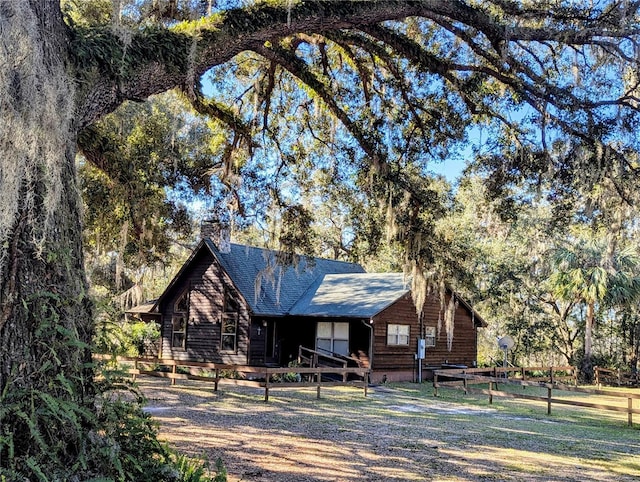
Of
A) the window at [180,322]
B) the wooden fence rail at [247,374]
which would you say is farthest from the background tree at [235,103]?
the window at [180,322]

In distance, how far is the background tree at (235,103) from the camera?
360 cm

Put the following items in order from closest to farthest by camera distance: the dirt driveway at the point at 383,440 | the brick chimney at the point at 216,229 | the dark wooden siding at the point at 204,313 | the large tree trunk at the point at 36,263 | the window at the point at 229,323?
the large tree trunk at the point at 36,263, the dirt driveway at the point at 383,440, the brick chimney at the point at 216,229, the dark wooden siding at the point at 204,313, the window at the point at 229,323

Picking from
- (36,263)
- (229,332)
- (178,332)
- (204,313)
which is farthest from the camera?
(178,332)

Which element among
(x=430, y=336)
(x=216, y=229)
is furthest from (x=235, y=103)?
(x=430, y=336)

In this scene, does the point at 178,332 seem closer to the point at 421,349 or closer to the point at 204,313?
the point at 204,313

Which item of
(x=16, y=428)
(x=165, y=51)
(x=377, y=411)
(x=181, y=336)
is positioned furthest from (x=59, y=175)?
(x=181, y=336)

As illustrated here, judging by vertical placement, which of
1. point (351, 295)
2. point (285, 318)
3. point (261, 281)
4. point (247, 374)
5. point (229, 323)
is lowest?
point (247, 374)

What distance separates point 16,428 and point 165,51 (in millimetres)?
3521

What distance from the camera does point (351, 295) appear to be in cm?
2142

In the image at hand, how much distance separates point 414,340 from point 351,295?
2.98m

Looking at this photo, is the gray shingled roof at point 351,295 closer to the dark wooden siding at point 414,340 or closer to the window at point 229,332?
the dark wooden siding at point 414,340

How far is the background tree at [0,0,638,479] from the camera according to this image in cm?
360

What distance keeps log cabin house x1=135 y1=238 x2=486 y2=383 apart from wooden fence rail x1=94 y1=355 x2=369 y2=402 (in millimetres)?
967

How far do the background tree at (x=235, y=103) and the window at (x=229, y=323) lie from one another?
1060cm
